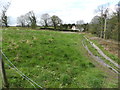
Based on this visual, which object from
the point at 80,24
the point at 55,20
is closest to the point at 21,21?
the point at 55,20

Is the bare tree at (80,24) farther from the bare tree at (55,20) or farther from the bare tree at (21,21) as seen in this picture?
the bare tree at (21,21)

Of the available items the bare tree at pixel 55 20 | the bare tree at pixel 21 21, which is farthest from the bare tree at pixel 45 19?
the bare tree at pixel 21 21

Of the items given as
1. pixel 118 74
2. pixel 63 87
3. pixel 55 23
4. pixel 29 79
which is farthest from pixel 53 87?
pixel 55 23

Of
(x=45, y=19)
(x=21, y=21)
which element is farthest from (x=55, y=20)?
(x=21, y=21)

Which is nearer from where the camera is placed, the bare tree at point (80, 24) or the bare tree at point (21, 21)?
the bare tree at point (21, 21)

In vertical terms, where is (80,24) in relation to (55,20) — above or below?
below

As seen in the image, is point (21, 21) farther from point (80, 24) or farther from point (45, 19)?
point (80, 24)

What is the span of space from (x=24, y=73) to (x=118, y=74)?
588 cm

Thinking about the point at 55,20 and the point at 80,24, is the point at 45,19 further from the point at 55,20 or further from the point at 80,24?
the point at 80,24

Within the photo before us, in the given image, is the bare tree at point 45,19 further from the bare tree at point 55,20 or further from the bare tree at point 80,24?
the bare tree at point 80,24

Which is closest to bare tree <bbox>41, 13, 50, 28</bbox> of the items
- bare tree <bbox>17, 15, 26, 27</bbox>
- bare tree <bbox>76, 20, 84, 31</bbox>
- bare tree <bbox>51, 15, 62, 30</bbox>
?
bare tree <bbox>51, 15, 62, 30</bbox>

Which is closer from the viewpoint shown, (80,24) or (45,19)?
(45,19)

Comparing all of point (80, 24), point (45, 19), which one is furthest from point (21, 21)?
point (80, 24)

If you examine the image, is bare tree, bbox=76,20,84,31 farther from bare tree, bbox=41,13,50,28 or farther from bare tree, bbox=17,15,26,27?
bare tree, bbox=17,15,26,27
